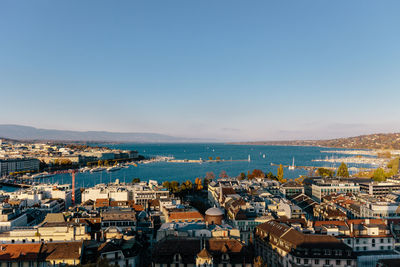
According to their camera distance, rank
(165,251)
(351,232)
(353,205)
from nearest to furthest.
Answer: (165,251)
(351,232)
(353,205)

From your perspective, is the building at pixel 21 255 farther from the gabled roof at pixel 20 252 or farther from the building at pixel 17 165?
the building at pixel 17 165

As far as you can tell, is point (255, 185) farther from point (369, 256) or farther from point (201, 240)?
point (201, 240)

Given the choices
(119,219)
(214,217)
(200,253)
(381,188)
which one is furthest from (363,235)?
(381,188)

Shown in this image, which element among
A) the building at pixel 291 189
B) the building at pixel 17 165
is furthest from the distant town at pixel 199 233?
the building at pixel 17 165

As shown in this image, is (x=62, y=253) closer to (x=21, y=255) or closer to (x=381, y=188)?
(x=21, y=255)

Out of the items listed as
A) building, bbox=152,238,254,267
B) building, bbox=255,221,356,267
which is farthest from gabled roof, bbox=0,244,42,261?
building, bbox=255,221,356,267

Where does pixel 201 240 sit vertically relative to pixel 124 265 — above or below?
above

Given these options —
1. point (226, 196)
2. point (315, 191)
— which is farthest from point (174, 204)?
point (315, 191)

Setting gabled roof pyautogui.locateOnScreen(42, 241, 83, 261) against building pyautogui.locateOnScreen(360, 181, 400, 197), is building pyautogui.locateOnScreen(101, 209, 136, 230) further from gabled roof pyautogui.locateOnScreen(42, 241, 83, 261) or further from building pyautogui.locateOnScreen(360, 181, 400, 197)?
building pyautogui.locateOnScreen(360, 181, 400, 197)

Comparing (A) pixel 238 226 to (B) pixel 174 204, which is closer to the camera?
(A) pixel 238 226
